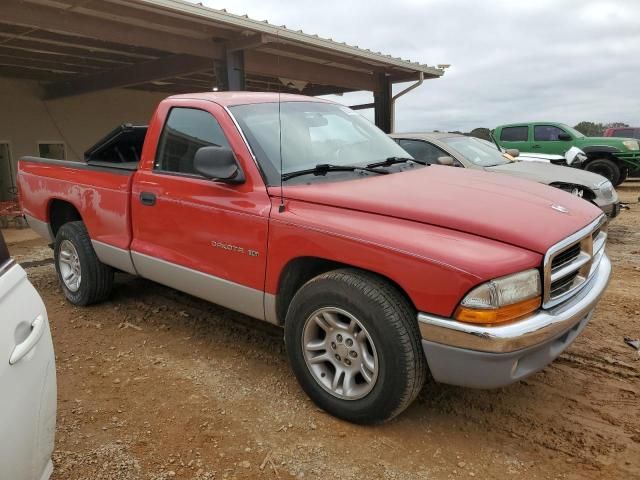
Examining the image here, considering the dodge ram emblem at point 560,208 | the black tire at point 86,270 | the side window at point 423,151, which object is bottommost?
the black tire at point 86,270

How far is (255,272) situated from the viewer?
3018 millimetres

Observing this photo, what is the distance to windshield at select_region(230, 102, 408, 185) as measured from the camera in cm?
315

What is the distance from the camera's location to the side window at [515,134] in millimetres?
13430

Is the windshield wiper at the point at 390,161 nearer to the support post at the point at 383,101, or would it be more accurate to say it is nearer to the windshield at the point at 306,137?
the windshield at the point at 306,137

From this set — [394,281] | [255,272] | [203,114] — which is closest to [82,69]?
[203,114]

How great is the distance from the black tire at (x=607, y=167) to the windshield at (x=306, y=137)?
11330 millimetres

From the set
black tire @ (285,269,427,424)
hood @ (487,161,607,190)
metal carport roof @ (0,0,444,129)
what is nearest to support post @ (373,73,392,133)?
metal carport roof @ (0,0,444,129)

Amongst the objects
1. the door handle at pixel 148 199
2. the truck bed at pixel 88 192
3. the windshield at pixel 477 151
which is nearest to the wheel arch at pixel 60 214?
the truck bed at pixel 88 192

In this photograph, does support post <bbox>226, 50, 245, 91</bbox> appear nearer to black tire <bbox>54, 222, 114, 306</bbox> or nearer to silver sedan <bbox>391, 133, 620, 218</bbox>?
silver sedan <bbox>391, 133, 620, 218</bbox>

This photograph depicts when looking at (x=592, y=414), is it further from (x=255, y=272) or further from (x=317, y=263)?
(x=255, y=272)

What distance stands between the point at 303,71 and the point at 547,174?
594 centimetres

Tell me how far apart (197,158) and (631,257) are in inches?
227

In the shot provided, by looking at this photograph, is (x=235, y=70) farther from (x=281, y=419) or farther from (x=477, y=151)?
(x=281, y=419)

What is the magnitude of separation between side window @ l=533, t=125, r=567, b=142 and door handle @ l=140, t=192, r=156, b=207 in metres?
12.2
